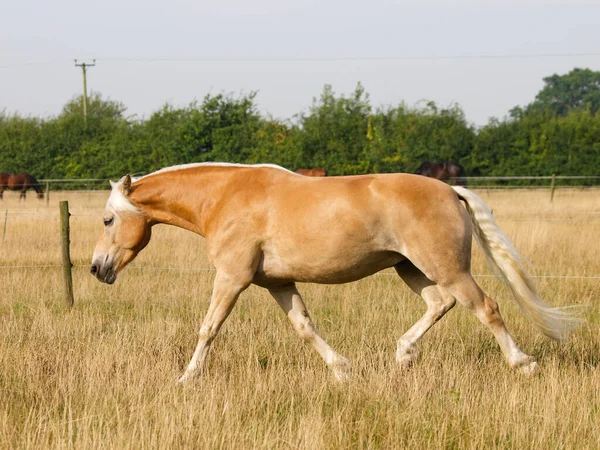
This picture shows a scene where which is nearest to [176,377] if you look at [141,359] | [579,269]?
[141,359]

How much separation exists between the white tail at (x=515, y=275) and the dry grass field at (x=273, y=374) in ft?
0.86

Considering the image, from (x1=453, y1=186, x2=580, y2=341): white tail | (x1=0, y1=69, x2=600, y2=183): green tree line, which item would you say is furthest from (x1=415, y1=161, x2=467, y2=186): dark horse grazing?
(x1=453, y1=186, x2=580, y2=341): white tail

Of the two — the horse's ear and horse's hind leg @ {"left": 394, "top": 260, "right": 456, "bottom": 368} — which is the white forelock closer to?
the horse's ear

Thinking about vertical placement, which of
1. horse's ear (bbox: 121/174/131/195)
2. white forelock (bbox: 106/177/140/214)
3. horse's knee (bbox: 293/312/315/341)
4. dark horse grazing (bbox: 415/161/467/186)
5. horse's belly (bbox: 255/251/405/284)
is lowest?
horse's knee (bbox: 293/312/315/341)

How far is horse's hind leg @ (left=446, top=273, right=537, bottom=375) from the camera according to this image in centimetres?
545

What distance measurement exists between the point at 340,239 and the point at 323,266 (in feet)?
0.79

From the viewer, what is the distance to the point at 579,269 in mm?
9812

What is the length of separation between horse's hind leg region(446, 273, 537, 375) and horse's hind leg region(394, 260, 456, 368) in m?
0.32

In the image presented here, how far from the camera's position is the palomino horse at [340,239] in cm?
541

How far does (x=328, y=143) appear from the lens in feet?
107

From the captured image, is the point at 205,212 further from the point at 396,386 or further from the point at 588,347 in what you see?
the point at 588,347

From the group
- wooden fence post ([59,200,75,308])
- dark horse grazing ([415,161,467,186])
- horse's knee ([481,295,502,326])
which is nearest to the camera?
horse's knee ([481,295,502,326])

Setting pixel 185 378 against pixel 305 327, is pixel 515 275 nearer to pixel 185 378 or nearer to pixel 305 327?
pixel 305 327

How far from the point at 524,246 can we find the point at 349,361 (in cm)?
643
